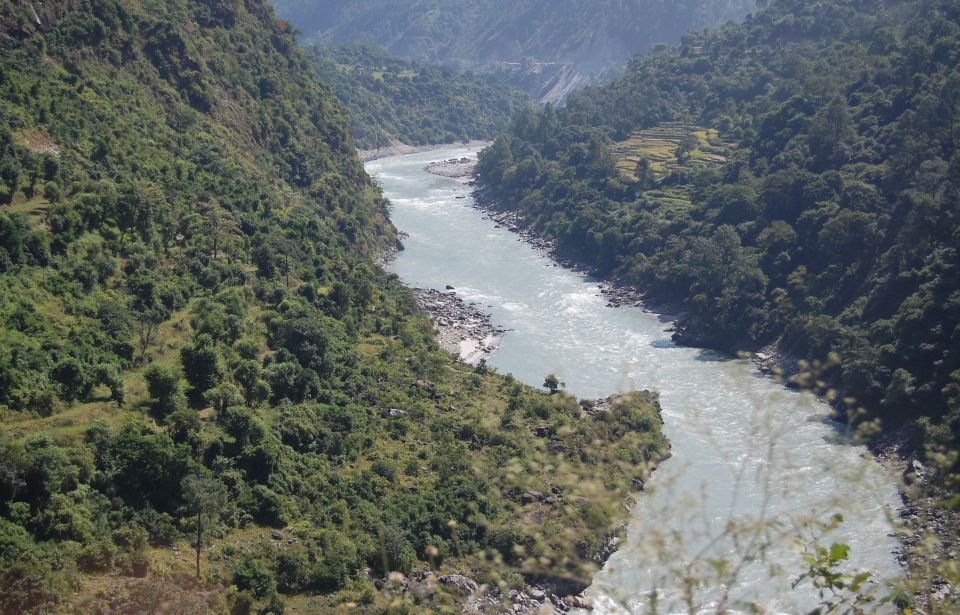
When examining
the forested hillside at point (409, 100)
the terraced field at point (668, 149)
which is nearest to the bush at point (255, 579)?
the terraced field at point (668, 149)

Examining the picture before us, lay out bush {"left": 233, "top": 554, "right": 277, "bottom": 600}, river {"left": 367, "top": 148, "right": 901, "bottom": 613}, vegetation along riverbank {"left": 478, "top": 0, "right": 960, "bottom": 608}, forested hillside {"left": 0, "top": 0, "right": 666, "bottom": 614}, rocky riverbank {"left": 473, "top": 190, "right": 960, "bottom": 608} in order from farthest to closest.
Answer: vegetation along riverbank {"left": 478, "top": 0, "right": 960, "bottom": 608}, bush {"left": 233, "top": 554, "right": 277, "bottom": 600}, forested hillside {"left": 0, "top": 0, "right": 666, "bottom": 614}, rocky riverbank {"left": 473, "top": 190, "right": 960, "bottom": 608}, river {"left": 367, "top": 148, "right": 901, "bottom": 613}

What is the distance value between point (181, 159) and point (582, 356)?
76.4 feet

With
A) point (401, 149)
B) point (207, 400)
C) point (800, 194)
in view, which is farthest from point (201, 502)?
point (401, 149)

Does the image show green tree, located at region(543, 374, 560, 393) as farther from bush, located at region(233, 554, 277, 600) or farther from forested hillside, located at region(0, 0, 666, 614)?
bush, located at region(233, 554, 277, 600)

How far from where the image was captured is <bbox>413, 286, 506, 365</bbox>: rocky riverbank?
157ft

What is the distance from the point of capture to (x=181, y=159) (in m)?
48.2

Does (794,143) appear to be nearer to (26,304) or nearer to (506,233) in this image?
(506,233)

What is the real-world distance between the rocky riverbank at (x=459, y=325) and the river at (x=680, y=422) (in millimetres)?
879

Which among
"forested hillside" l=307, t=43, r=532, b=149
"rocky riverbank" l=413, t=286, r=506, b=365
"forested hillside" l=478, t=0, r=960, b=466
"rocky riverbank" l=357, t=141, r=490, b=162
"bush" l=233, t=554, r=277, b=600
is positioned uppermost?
"forested hillside" l=307, t=43, r=532, b=149

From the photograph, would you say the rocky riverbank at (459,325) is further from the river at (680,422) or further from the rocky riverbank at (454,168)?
the rocky riverbank at (454,168)

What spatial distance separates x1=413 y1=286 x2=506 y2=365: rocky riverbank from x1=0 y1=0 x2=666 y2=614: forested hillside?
2528mm

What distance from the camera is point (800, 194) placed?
5519 centimetres

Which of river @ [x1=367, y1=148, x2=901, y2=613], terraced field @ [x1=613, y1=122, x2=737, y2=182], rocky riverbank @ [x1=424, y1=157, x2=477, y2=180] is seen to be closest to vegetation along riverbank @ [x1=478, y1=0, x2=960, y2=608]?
terraced field @ [x1=613, y1=122, x2=737, y2=182]

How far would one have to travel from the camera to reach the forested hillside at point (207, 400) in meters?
22.4
